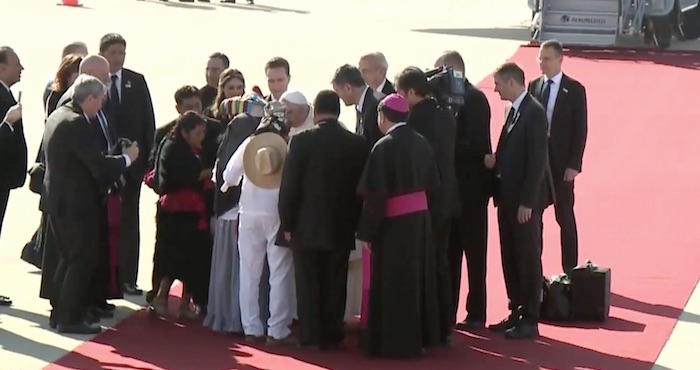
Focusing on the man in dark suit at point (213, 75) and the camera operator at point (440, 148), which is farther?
the man in dark suit at point (213, 75)

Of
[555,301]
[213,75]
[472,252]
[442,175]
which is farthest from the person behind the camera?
[213,75]

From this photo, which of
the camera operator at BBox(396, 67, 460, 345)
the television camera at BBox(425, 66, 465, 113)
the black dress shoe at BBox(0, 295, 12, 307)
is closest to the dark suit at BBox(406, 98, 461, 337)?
the camera operator at BBox(396, 67, 460, 345)

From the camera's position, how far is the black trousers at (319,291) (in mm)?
9219

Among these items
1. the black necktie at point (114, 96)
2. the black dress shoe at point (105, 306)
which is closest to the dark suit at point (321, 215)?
the black dress shoe at point (105, 306)

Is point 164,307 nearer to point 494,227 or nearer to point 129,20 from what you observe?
point 494,227

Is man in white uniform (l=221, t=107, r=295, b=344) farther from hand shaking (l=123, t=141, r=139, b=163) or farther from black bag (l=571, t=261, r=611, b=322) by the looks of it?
black bag (l=571, t=261, r=611, b=322)

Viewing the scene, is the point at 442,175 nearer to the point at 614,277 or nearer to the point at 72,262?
the point at 72,262

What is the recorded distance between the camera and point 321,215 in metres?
9.07

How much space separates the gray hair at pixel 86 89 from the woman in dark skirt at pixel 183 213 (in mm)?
664

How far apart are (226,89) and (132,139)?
973 mm

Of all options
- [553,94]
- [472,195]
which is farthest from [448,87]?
[553,94]

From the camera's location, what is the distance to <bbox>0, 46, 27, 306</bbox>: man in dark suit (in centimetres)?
998

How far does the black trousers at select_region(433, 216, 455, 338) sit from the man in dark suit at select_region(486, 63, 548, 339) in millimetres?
502

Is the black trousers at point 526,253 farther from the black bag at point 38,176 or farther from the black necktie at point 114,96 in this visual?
the black bag at point 38,176
